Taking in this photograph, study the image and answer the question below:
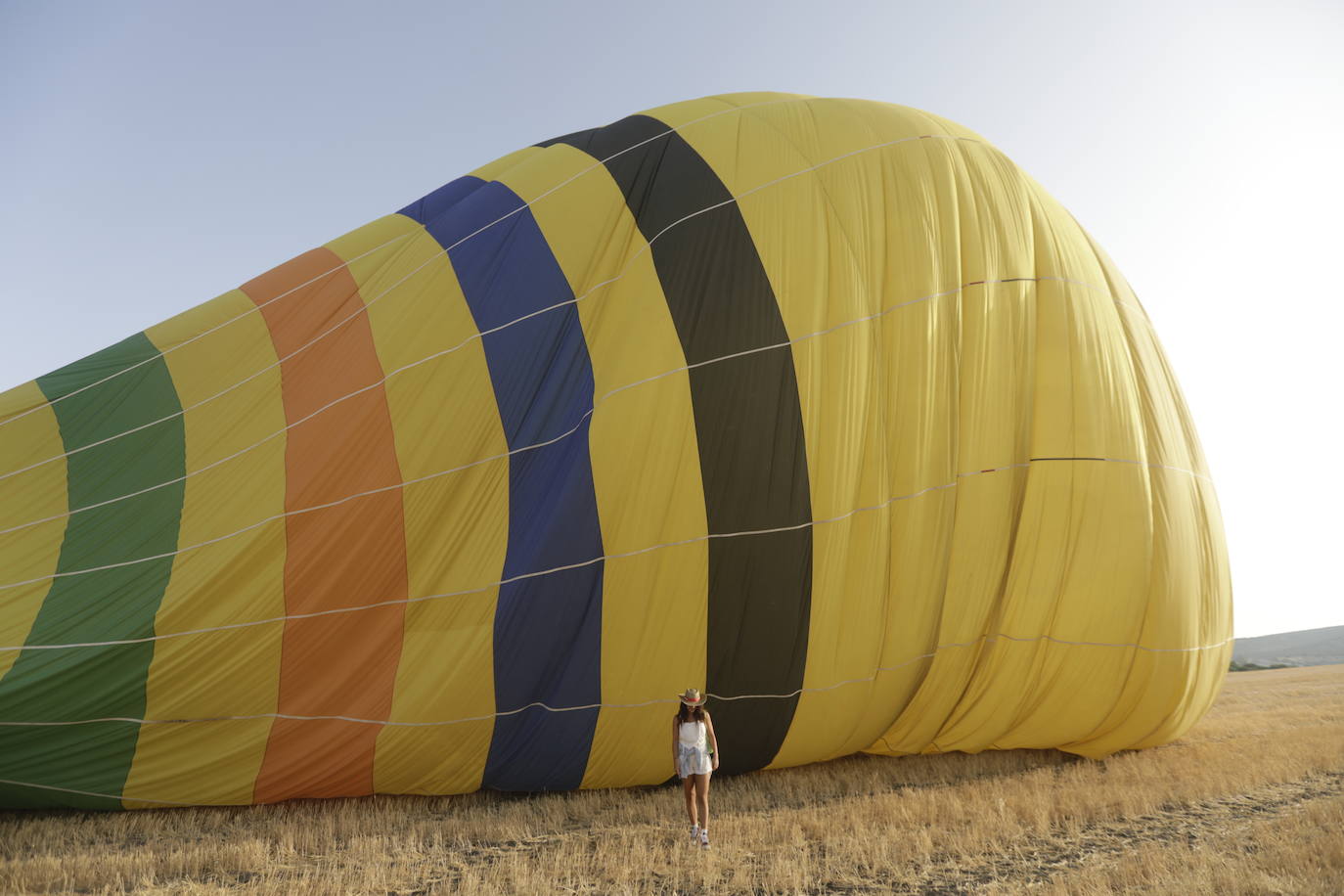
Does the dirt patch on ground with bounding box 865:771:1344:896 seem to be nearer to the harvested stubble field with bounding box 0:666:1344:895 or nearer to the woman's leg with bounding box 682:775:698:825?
the harvested stubble field with bounding box 0:666:1344:895

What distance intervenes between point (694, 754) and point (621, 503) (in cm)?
163

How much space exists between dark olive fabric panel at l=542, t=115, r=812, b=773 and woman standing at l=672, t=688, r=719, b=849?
85 cm

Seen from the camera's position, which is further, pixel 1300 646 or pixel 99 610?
pixel 1300 646

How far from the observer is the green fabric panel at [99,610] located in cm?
514

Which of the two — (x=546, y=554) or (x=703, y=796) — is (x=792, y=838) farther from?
(x=546, y=554)

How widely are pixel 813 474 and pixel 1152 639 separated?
271 cm

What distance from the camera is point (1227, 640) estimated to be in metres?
6.79

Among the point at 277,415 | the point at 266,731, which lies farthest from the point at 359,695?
the point at 277,415

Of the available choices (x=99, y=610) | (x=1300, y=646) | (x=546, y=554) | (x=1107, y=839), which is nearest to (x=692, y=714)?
(x=546, y=554)

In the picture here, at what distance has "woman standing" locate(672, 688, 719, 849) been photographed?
451 cm

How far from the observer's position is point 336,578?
5.53 m

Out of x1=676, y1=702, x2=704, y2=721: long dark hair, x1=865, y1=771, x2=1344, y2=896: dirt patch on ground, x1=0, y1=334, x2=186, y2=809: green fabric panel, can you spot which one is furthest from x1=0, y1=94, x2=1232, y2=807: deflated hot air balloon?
x1=865, y1=771, x2=1344, y2=896: dirt patch on ground

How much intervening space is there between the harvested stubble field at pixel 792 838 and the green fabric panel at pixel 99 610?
0.96ft

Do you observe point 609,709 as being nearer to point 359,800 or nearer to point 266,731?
point 359,800
